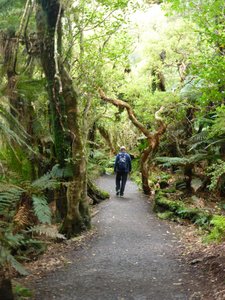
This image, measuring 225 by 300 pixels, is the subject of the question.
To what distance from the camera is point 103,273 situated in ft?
19.1

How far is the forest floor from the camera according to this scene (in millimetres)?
4965

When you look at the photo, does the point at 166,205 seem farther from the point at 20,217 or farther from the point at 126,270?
the point at 20,217

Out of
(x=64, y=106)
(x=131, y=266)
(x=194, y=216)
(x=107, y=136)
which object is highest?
(x=64, y=106)

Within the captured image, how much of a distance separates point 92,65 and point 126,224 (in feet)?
14.8

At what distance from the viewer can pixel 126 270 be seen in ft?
19.5

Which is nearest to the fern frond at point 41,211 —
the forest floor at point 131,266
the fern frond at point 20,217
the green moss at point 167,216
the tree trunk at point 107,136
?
the fern frond at point 20,217

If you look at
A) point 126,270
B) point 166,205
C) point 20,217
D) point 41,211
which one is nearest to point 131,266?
point 126,270

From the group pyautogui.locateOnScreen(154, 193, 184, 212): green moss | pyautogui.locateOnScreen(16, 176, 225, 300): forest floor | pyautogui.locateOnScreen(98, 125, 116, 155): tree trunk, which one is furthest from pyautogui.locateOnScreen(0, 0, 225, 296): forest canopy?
pyautogui.locateOnScreen(98, 125, 116, 155): tree trunk

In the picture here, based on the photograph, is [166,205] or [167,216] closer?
[167,216]

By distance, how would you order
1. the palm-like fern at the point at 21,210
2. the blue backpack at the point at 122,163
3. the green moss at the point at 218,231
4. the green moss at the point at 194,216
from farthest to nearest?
the blue backpack at the point at 122,163 < the green moss at the point at 194,216 < the green moss at the point at 218,231 < the palm-like fern at the point at 21,210

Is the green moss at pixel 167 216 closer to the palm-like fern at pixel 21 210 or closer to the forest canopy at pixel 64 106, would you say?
the forest canopy at pixel 64 106

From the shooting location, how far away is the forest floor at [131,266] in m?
4.96

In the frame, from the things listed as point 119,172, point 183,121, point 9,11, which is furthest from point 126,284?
point 183,121

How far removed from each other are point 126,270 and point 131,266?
24 cm
